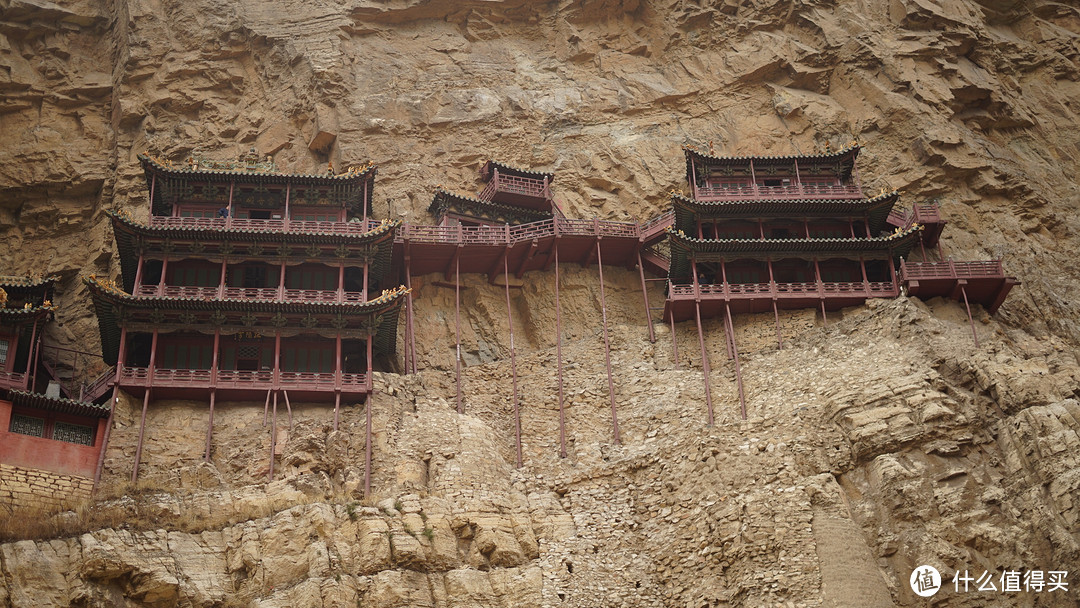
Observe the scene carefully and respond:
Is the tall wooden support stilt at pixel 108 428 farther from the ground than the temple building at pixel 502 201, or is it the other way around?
the temple building at pixel 502 201

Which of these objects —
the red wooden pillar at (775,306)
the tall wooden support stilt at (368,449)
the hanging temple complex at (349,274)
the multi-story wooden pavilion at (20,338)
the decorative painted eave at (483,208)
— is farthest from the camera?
the decorative painted eave at (483,208)

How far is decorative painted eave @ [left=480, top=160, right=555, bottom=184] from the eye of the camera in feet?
170

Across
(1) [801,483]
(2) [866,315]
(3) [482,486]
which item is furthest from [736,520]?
(2) [866,315]

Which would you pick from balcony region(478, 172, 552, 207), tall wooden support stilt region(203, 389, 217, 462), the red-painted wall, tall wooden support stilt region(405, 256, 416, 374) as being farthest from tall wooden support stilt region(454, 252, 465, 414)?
the red-painted wall

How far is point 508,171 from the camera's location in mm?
52125

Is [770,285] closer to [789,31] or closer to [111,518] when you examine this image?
[789,31]

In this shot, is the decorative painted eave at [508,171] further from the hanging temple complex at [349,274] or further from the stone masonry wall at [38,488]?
the stone masonry wall at [38,488]

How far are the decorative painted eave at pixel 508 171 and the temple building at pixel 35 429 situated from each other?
68.6 feet

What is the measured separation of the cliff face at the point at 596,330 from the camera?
3209 centimetres

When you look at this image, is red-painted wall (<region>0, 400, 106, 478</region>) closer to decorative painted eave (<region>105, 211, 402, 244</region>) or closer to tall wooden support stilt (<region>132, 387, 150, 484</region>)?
tall wooden support stilt (<region>132, 387, 150, 484</region>)

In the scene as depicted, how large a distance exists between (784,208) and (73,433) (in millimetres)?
30958

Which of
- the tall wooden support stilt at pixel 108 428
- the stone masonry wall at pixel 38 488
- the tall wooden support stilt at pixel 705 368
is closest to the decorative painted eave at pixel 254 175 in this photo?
the tall wooden support stilt at pixel 108 428

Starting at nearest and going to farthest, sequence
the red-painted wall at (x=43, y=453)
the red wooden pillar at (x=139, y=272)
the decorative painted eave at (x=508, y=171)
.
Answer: the red-painted wall at (x=43, y=453), the red wooden pillar at (x=139, y=272), the decorative painted eave at (x=508, y=171)

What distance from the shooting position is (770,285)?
4547cm
